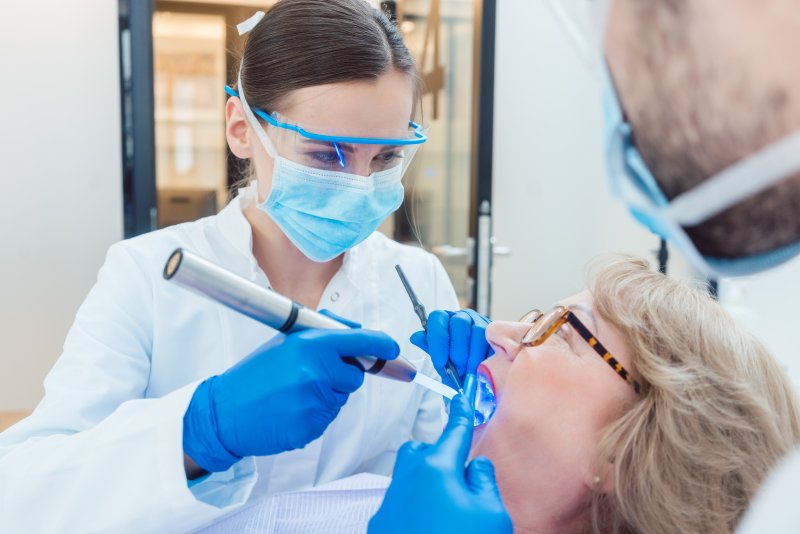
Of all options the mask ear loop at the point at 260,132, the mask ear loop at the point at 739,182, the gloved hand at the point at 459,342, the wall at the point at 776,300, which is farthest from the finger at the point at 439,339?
the mask ear loop at the point at 739,182

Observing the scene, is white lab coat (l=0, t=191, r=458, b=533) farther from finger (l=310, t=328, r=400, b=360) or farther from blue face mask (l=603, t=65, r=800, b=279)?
blue face mask (l=603, t=65, r=800, b=279)

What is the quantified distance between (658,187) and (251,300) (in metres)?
0.45

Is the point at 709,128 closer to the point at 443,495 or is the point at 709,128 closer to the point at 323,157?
the point at 443,495

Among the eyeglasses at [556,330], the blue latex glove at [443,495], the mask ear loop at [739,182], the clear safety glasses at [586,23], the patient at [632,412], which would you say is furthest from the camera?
the eyeglasses at [556,330]

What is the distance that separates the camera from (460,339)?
1.24 meters

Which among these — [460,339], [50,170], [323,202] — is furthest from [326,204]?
[50,170]

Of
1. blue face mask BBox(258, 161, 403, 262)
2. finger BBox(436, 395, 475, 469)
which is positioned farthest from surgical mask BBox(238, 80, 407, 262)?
finger BBox(436, 395, 475, 469)

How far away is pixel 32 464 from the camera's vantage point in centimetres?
96

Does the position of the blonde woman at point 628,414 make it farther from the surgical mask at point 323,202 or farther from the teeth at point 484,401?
the surgical mask at point 323,202

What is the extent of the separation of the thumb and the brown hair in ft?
2.25

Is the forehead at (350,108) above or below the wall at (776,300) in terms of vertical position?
above

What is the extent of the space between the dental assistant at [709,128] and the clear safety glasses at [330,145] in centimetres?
56

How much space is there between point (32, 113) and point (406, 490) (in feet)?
7.96

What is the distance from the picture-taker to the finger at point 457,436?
800 millimetres
